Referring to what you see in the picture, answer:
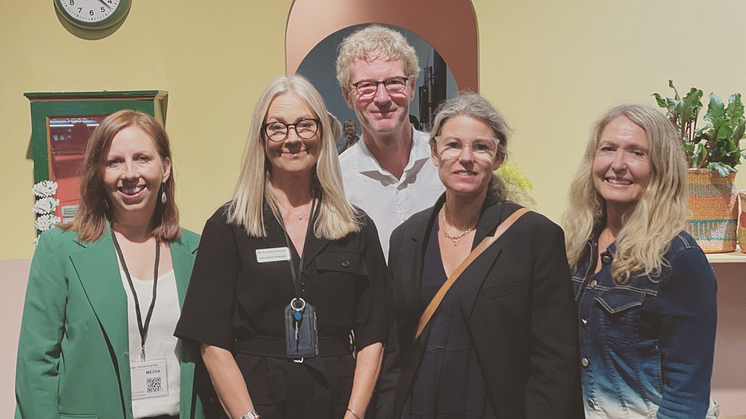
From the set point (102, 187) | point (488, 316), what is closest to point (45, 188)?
point (102, 187)

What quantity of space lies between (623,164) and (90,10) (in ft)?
9.06

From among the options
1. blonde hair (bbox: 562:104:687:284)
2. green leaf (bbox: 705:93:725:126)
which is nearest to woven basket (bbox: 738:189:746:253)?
green leaf (bbox: 705:93:725:126)

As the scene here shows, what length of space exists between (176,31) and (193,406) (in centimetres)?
212

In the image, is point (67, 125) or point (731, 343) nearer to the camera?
point (67, 125)

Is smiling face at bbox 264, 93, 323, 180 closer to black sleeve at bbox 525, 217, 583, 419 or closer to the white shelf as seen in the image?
black sleeve at bbox 525, 217, 583, 419

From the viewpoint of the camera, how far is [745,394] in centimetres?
364

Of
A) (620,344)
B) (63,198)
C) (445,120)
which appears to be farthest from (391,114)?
(63,198)

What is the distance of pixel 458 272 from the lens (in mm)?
1829

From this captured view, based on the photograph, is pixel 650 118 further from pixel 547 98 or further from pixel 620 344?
pixel 547 98

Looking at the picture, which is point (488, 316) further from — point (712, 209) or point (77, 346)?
point (712, 209)

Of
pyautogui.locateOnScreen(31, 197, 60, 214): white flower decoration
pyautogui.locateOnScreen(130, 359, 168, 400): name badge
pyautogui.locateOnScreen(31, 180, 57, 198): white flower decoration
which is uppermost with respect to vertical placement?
pyautogui.locateOnScreen(31, 180, 57, 198): white flower decoration

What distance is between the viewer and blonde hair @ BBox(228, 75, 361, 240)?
194 cm

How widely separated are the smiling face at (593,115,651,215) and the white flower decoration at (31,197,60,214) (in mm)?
2679

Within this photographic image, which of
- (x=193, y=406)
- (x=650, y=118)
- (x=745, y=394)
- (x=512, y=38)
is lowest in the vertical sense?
(x=745, y=394)
